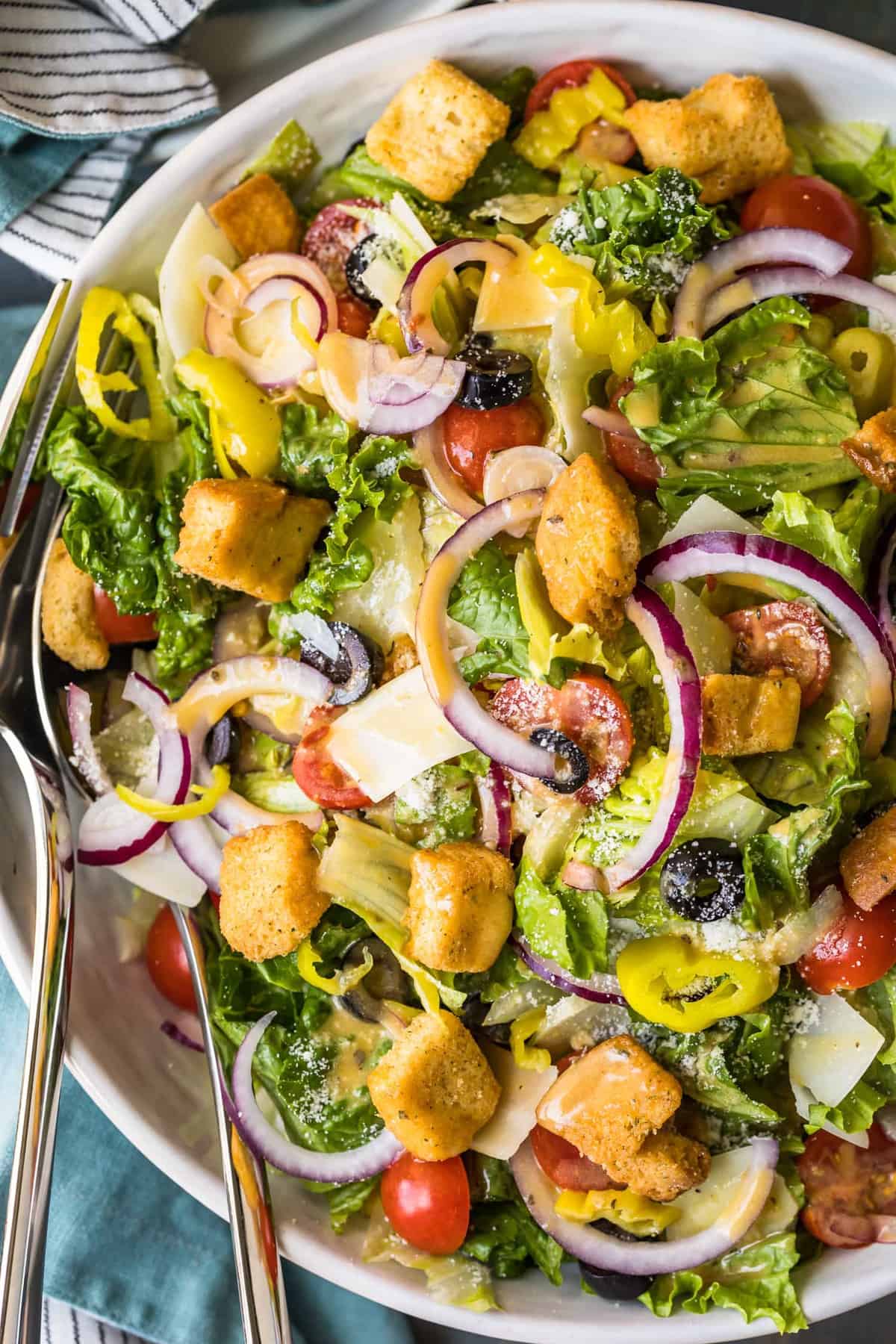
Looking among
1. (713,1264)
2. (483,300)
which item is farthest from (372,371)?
(713,1264)

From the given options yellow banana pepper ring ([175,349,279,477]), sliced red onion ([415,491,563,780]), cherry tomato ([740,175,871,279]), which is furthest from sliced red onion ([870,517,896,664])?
yellow banana pepper ring ([175,349,279,477])

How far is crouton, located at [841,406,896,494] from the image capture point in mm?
2932

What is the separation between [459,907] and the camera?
294 centimetres

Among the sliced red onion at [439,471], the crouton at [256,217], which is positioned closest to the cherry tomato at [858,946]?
the sliced red onion at [439,471]

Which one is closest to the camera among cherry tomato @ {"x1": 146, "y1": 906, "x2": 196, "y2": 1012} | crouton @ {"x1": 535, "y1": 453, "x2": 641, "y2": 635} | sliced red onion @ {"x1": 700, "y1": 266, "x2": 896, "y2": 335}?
crouton @ {"x1": 535, "y1": 453, "x2": 641, "y2": 635}

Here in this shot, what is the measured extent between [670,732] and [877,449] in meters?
0.88

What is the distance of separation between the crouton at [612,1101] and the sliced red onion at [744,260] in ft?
6.31

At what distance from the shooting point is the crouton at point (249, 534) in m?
3.04

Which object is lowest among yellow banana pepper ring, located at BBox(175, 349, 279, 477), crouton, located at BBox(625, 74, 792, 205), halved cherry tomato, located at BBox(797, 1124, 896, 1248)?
halved cherry tomato, located at BBox(797, 1124, 896, 1248)

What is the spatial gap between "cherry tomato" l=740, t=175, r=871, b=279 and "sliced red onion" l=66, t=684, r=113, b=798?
2.34 m

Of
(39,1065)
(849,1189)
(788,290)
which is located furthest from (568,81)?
(849,1189)

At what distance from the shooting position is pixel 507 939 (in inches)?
128

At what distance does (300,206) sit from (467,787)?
72.2 inches

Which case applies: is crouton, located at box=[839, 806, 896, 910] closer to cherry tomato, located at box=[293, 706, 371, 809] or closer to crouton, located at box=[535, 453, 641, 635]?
crouton, located at box=[535, 453, 641, 635]
